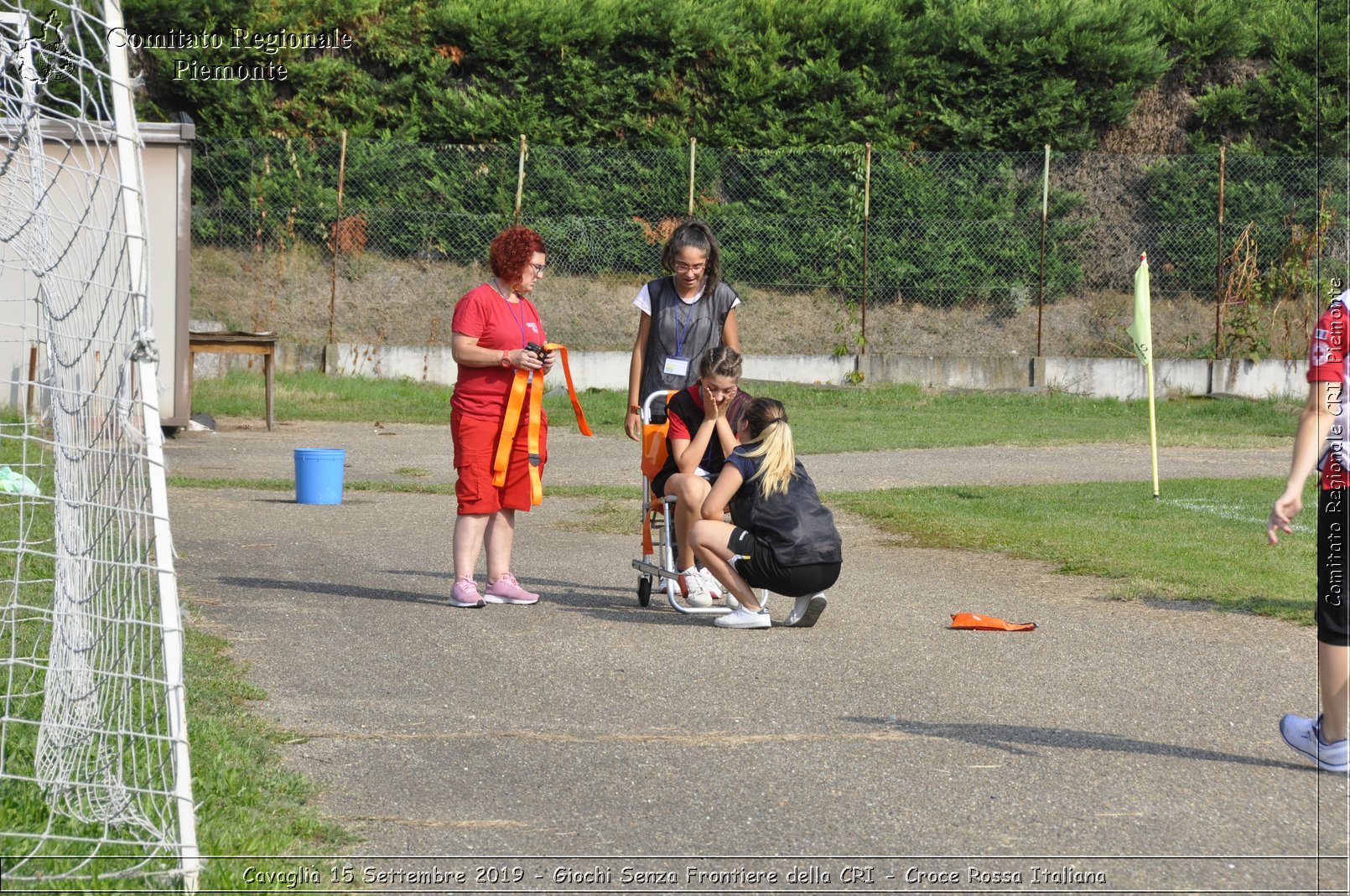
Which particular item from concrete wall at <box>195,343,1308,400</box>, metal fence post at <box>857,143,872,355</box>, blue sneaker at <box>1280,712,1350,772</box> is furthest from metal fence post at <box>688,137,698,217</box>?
blue sneaker at <box>1280,712,1350,772</box>

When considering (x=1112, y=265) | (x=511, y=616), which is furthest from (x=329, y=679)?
(x=1112, y=265)

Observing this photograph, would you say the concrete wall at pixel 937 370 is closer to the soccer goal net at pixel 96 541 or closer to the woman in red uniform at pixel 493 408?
the woman in red uniform at pixel 493 408

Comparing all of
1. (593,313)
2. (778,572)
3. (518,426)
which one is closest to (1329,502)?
(778,572)

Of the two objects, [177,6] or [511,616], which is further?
[177,6]

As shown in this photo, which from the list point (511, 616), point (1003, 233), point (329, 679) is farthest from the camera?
point (1003, 233)

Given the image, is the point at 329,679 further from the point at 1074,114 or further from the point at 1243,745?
the point at 1074,114

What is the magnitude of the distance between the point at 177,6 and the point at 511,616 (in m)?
20.5

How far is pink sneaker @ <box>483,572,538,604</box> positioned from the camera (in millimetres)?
7512

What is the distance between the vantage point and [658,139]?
80.4 feet

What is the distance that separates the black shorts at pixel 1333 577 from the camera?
175 inches

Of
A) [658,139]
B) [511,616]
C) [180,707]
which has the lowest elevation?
[511,616]

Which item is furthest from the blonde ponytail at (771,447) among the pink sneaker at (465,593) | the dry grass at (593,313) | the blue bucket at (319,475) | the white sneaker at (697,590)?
the dry grass at (593,313)

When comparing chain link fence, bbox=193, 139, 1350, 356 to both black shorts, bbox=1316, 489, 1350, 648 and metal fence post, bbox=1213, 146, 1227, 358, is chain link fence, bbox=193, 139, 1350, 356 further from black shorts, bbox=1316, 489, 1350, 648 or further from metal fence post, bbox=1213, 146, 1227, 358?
black shorts, bbox=1316, 489, 1350, 648

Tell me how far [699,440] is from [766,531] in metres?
0.66
